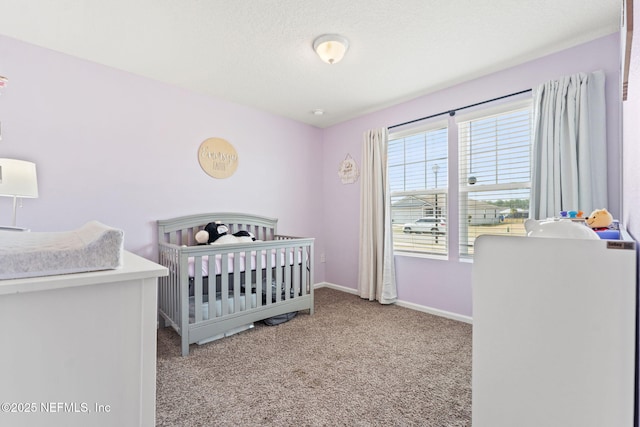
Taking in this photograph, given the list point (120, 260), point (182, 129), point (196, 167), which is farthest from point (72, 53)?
point (120, 260)

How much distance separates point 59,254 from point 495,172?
2834 millimetres

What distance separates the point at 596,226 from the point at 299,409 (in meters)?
1.60

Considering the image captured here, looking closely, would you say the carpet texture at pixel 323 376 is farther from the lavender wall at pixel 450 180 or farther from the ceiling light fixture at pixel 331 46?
the ceiling light fixture at pixel 331 46

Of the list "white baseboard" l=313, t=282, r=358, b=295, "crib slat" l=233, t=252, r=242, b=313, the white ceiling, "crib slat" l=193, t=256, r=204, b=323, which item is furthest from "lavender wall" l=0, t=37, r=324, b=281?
"white baseboard" l=313, t=282, r=358, b=295

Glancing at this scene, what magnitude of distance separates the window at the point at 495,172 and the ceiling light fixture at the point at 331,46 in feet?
4.44

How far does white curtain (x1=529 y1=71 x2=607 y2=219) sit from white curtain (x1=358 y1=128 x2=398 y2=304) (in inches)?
53.7

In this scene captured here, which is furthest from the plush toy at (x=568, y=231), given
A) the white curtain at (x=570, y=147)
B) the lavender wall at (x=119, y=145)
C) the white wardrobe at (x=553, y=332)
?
the lavender wall at (x=119, y=145)

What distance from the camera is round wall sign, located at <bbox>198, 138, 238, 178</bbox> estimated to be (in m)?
2.91

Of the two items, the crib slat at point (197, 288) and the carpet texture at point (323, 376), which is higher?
the crib slat at point (197, 288)

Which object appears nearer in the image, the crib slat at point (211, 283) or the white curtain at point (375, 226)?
the crib slat at point (211, 283)

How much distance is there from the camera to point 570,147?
1976 millimetres

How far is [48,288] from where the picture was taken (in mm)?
612

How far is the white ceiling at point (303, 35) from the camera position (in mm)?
1692

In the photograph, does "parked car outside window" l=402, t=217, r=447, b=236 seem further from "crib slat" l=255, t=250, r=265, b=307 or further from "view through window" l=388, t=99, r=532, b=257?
"crib slat" l=255, t=250, r=265, b=307
